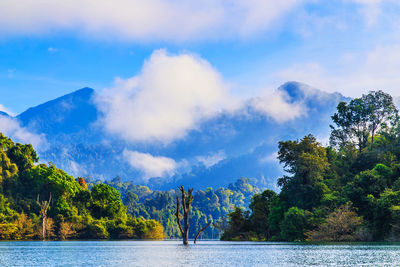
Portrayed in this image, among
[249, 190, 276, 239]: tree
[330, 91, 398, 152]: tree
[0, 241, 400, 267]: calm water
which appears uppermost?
[330, 91, 398, 152]: tree

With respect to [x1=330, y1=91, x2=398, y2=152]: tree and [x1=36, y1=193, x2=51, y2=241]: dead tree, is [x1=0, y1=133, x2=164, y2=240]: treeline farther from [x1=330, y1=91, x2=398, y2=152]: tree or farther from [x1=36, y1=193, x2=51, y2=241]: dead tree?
[x1=330, y1=91, x2=398, y2=152]: tree

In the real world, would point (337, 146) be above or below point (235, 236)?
above

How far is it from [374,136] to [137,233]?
63370mm

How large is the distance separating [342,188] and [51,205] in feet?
226

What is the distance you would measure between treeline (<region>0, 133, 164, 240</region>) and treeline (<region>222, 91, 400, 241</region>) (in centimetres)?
3031

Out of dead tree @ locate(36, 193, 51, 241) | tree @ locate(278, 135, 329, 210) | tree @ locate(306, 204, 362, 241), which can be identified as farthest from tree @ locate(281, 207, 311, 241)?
dead tree @ locate(36, 193, 51, 241)

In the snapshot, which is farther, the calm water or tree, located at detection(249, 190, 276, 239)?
tree, located at detection(249, 190, 276, 239)

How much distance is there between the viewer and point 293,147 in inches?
3356

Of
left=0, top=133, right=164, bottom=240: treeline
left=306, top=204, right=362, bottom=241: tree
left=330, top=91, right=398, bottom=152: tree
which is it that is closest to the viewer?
left=306, top=204, right=362, bottom=241: tree

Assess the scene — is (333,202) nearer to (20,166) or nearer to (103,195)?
(103,195)

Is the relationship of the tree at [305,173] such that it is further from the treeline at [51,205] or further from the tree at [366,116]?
the treeline at [51,205]

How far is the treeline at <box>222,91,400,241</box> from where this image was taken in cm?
6562

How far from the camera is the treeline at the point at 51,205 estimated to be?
102 m

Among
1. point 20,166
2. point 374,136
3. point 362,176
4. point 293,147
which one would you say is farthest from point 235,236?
point 20,166
